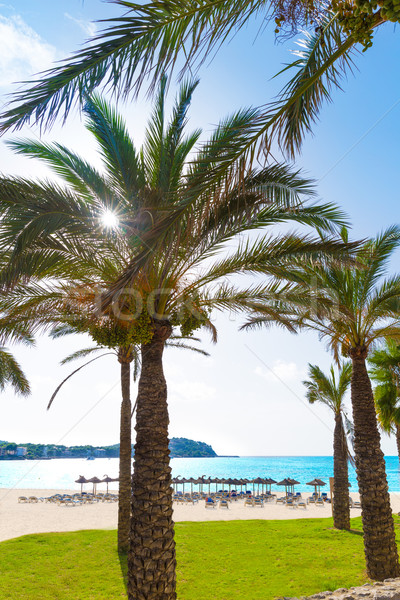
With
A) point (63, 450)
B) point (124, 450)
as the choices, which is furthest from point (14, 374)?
point (63, 450)

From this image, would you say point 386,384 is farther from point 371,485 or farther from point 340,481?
point 371,485

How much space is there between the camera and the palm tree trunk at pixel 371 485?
9352 millimetres

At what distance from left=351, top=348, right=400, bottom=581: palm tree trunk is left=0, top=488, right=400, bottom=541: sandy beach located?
543 inches

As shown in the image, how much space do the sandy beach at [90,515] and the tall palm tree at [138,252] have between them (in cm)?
1414

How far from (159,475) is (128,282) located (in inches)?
153

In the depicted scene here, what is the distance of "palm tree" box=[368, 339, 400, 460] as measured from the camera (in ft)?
57.2

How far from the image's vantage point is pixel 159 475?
6895 millimetres

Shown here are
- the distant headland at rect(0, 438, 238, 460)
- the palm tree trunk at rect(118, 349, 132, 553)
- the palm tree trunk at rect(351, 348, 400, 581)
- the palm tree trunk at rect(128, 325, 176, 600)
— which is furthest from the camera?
the distant headland at rect(0, 438, 238, 460)

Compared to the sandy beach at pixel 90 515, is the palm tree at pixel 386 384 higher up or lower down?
higher up

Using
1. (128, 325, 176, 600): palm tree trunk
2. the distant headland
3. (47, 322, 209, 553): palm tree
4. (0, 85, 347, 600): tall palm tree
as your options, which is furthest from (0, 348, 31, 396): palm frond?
the distant headland

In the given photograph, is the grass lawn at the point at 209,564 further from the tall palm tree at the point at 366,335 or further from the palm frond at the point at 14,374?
the palm frond at the point at 14,374

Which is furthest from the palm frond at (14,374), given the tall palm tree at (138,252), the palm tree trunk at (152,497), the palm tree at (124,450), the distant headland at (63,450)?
the distant headland at (63,450)

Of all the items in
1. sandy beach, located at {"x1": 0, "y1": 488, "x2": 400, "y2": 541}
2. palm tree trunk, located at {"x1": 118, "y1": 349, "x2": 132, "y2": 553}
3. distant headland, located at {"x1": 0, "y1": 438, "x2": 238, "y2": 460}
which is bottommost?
distant headland, located at {"x1": 0, "y1": 438, "x2": 238, "y2": 460}

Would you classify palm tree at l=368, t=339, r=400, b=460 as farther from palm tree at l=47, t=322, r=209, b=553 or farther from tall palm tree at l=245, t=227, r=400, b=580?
palm tree at l=47, t=322, r=209, b=553
